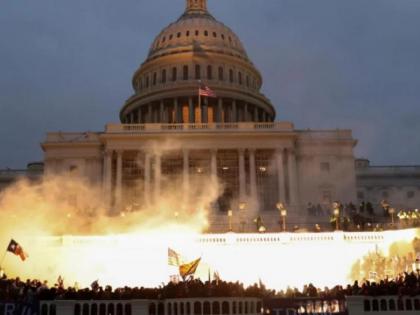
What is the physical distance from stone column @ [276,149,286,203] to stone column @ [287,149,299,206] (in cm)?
69

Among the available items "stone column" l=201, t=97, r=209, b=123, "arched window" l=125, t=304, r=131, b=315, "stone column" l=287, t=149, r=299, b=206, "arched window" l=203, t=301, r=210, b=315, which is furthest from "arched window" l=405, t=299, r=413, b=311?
"stone column" l=201, t=97, r=209, b=123

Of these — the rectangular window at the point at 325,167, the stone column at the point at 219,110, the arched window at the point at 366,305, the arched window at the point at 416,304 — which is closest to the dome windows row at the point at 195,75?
the stone column at the point at 219,110

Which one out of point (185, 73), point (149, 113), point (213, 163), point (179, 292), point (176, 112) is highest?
point (185, 73)

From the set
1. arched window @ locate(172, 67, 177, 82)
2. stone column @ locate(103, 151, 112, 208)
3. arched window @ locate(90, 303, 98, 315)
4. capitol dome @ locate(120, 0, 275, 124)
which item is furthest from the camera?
arched window @ locate(172, 67, 177, 82)

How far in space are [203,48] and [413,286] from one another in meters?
70.5

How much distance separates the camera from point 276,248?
1626 inches

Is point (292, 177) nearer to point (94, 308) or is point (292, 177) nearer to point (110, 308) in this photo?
point (110, 308)

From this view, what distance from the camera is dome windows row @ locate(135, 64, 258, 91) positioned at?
294 feet

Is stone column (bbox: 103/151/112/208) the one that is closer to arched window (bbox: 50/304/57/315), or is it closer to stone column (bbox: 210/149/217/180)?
stone column (bbox: 210/149/217/180)

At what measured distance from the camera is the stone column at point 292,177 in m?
64.2

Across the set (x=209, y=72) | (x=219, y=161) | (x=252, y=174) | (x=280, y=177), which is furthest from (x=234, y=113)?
(x=280, y=177)

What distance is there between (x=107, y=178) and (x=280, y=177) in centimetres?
1684

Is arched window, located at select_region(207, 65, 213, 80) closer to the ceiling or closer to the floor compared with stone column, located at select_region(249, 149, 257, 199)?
closer to the ceiling

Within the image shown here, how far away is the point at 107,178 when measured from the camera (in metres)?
64.8
